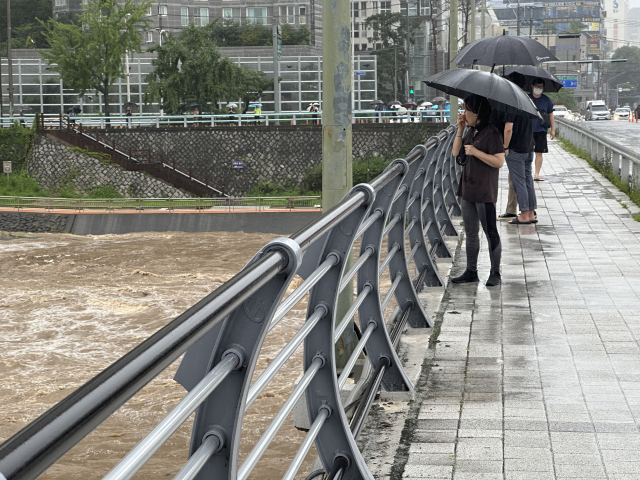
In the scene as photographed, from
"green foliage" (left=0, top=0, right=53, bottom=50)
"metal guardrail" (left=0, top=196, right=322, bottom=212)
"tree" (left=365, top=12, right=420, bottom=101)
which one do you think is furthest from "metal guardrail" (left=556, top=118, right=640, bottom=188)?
"green foliage" (left=0, top=0, right=53, bottom=50)

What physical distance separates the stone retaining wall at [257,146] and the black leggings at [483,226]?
37.9 meters

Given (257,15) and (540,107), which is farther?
(257,15)

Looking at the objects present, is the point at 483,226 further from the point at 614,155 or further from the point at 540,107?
the point at 614,155

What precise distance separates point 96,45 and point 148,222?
57.3 ft

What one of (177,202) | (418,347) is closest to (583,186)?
(418,347)

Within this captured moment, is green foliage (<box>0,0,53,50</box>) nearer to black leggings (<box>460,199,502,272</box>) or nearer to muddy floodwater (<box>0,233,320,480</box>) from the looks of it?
muddy floodwater (<box>0,233,320,480</box>)

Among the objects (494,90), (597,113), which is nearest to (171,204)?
(494,90)

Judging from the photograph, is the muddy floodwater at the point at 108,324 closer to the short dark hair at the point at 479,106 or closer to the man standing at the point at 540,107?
the short dark hair at the point at 479,106

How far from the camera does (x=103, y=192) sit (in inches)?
1778

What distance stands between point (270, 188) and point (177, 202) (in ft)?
28.0

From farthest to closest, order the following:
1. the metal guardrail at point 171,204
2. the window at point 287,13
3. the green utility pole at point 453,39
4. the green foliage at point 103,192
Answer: the window at point 287,13 < the green foliage at point 103,192 < the metal guardrail at point 171,204 < the green utility pole at point 453,39

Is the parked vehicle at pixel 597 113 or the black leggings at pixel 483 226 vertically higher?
the parked vehicle at pixel 597 113

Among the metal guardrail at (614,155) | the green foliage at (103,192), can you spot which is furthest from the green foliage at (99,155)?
the metal guardrail at (614,155)

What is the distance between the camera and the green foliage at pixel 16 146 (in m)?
46.8
